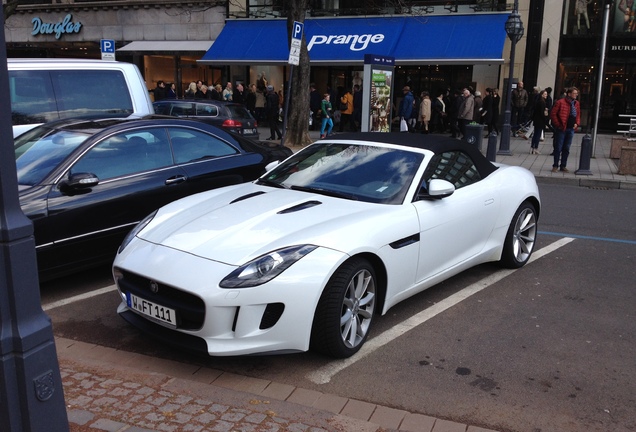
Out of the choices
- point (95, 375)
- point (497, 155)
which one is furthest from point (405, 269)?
point (497, 155)

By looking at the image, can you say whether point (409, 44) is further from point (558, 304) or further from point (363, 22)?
point (558, 304)

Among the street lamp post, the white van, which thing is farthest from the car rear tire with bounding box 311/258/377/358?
the white van

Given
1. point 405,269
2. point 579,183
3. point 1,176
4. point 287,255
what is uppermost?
point 1,176

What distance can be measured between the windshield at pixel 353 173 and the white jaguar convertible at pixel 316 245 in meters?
0.01

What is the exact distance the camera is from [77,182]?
5.16 metres

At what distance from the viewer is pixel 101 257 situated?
5449 millimetres

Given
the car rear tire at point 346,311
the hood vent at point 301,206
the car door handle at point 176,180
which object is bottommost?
the car rear tire at point 346,311

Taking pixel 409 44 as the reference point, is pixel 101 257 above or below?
below

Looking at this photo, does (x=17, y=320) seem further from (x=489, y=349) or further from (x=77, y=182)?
(x=489, y=349)

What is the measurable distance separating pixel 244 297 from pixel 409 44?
1980cm

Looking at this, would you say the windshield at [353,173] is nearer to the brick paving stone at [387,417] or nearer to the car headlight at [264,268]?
the car headlight at [264,268]

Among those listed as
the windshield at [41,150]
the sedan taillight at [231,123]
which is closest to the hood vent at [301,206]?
the windshield at [41,150]

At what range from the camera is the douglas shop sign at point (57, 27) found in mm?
28750

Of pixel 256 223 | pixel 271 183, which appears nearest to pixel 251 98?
pixel 271 183
